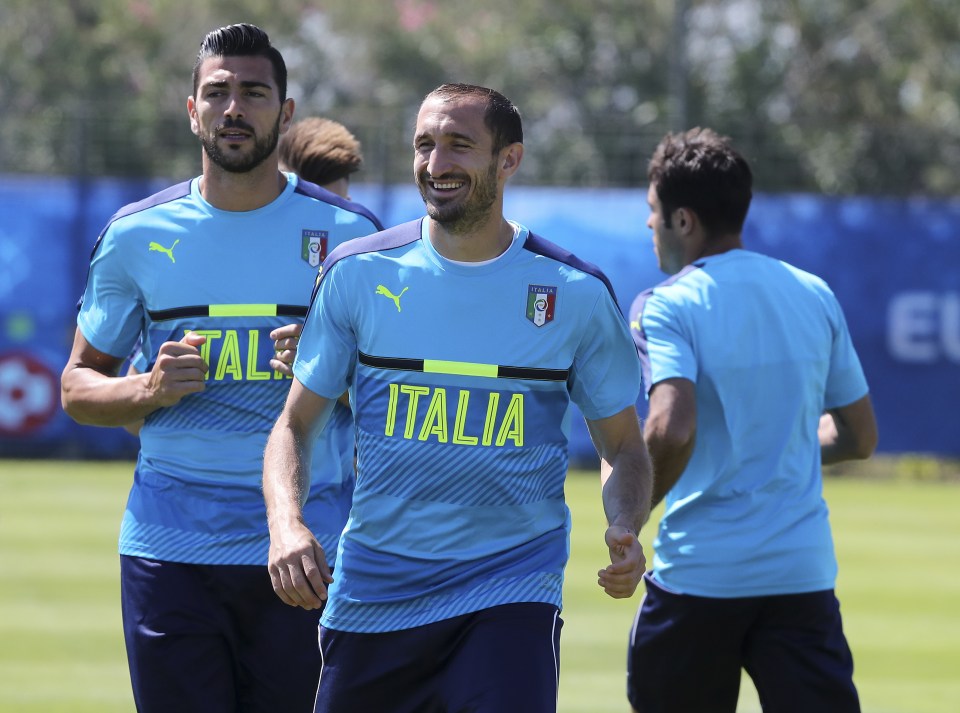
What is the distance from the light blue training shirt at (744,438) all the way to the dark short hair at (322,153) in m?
1.64

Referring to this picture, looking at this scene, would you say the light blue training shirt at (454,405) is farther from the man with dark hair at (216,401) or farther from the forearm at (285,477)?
the man with dark hair at (216,401)

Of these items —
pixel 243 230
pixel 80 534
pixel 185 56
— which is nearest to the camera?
pixel 243 230

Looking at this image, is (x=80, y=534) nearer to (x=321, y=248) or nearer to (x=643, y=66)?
(x=321, y=248)

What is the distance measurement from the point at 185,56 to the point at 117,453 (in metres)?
15.1

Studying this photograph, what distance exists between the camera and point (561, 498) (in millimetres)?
4746

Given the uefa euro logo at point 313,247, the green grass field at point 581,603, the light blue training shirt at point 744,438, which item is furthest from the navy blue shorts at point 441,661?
the green grass field at point 581,603

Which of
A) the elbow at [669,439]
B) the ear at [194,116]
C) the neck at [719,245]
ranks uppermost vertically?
the ear at [194,116]

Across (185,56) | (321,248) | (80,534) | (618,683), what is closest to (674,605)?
(321,248)

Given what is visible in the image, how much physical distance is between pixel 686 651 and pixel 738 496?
527 mm

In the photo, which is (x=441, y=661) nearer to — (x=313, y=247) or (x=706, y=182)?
(x=313, y=247)

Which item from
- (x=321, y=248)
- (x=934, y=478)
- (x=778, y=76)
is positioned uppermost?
(x=778, y=76)

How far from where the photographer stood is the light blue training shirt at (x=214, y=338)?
5.34 metres

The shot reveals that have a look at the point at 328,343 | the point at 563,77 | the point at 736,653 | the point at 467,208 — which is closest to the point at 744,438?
the point at 736,653

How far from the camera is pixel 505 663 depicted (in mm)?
4422
